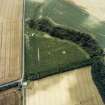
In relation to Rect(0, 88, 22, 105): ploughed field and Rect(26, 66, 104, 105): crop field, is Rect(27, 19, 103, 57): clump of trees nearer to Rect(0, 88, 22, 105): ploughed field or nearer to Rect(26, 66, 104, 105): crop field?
Rect(26, 66, 104, 105): crop field

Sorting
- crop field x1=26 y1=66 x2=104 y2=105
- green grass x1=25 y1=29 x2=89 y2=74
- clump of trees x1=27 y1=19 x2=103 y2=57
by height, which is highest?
clump of trees x1=27 y1=19 x2=103 y2=57

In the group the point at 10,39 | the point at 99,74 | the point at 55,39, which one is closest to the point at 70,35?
the point at 55,39

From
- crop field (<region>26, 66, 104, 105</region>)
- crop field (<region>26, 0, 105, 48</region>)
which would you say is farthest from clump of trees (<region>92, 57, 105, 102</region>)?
crop field (<region>26, 0, 105, 48</region>)

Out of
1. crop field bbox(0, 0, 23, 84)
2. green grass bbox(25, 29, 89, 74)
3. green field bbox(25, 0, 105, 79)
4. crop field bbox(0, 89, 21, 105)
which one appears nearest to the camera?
crop field bbox(0, 89, 21, 105)

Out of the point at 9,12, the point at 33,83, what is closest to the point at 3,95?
the point at 33,83

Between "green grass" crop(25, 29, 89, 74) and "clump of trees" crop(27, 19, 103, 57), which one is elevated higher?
"clump of trees" crop(27, 19, 103, 57)

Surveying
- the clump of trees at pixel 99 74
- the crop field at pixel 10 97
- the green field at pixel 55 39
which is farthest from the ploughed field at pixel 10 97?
the clump of trees at pixel 99 74

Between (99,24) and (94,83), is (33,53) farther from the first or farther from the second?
(99,24)

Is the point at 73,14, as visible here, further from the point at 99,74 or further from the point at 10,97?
→ the point at 10,97
